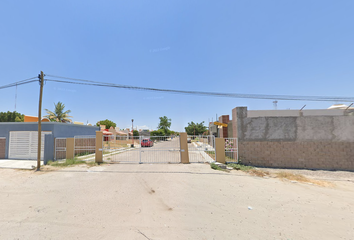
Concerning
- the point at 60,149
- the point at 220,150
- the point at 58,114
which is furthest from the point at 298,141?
the point at 58,114

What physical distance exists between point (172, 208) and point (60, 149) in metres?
11.1

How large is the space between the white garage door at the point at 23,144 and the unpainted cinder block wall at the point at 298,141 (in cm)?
1557

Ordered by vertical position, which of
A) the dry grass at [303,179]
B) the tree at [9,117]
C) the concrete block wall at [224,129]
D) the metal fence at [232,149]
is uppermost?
the tree at [9,117]

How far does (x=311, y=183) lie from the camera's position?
640 cm

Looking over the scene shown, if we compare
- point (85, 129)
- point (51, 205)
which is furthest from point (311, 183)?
point (85, 129)

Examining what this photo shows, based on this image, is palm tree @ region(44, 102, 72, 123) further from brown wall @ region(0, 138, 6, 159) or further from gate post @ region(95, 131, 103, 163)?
gate post @ region(95, 131, 103, 163)

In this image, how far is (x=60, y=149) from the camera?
10852 mm

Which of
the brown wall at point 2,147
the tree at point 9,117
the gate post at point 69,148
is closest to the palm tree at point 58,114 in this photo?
the tree at point 9,117

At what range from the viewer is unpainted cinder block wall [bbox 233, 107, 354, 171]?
29.1 feet

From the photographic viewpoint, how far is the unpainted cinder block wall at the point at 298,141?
8.88 meters

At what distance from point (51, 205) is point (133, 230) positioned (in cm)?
Answer: 296

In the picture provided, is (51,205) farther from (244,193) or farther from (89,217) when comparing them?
(244,193)

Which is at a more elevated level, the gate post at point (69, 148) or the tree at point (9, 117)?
the tree at point (9, 117)

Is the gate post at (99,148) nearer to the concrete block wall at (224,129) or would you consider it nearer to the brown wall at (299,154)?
the brown wall at (299,154)
